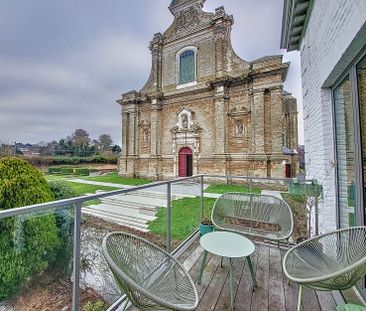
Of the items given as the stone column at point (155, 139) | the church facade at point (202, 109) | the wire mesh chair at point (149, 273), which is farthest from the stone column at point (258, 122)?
the wire mesh chair at point (149, 273)

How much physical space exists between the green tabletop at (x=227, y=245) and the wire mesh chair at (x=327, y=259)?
15.2 inches

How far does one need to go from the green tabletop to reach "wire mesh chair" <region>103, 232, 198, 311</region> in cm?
49

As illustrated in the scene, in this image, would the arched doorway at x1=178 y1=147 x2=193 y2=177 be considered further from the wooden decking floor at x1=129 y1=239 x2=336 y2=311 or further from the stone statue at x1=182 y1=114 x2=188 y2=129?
the wooden decking floor at x1=129 y1=239 x2=336 y2=311

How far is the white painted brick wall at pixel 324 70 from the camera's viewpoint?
1.61 m

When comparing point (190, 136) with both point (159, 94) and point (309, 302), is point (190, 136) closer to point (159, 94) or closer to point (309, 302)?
point (159, 94)

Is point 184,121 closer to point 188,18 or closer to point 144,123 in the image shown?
point 144,123

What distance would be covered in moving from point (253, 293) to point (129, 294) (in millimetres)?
1430

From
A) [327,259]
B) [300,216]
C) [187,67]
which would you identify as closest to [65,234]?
[327,259]

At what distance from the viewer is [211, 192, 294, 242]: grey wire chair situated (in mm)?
2568

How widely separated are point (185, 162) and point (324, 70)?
11.2 m

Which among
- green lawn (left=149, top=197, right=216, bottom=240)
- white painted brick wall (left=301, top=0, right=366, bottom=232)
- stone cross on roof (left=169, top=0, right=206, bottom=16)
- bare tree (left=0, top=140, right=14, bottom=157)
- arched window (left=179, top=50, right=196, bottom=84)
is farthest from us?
bare tree (left=0, top=140, right=14, bottom=157)

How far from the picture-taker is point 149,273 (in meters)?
1.43

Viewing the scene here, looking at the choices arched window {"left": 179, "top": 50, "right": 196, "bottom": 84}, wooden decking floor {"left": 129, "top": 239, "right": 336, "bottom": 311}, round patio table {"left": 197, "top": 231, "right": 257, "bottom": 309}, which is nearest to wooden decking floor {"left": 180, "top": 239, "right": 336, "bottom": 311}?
wooden decking floor {"left": 129, "top": 239, "right": 336, "bottom": 311}

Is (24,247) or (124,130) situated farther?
(124,130)
